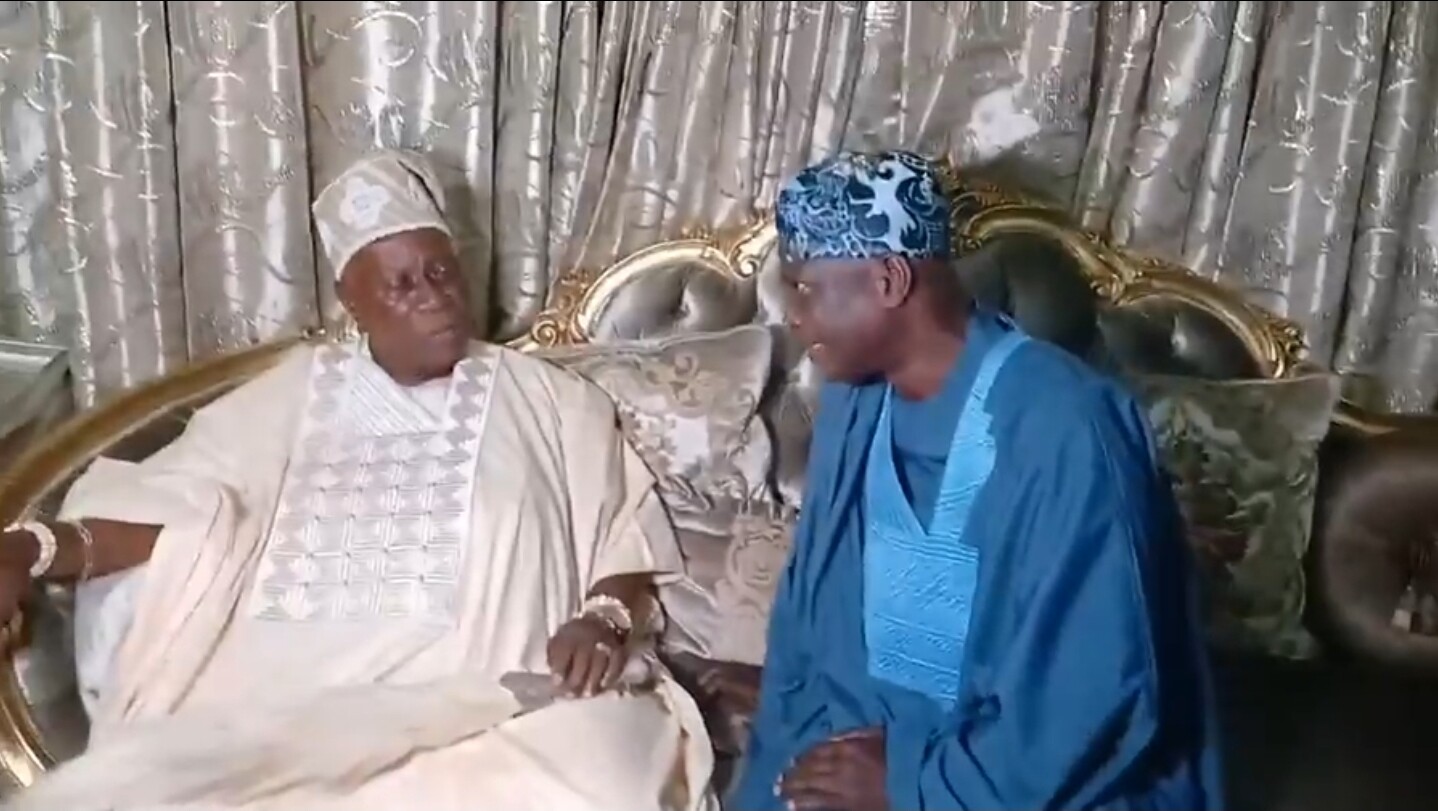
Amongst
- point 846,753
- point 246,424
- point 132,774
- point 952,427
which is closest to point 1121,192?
point 952,427

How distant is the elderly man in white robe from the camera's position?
1.88 metres

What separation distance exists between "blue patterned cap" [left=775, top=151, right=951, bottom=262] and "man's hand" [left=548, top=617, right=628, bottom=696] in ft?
1.96

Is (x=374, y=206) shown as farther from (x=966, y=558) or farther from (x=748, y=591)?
(x=966, y=558)

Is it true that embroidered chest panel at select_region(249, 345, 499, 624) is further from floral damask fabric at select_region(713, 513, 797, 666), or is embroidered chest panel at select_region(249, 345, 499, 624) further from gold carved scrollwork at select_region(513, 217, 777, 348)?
floral damask fabric at select_region(713, 513, 797, 666)

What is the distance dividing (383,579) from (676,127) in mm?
832

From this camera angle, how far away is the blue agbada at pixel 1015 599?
1.57 metres

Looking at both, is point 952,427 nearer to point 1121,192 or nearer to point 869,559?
point 869,559

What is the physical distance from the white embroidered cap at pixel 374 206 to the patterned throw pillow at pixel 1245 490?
1.03 metres

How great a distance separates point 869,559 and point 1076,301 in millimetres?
718

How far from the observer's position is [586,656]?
2.00 m

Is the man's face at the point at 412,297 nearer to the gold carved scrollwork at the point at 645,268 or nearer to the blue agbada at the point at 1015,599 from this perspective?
the gold carved scrollwork at the point at 645,268

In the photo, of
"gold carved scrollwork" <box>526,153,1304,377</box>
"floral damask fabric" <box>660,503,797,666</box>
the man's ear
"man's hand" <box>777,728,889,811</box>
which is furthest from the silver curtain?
"man's hand" <box>777,728,889,811</box>

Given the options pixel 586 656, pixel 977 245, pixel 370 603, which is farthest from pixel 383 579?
pixel 977 245

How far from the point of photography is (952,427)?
172cm
